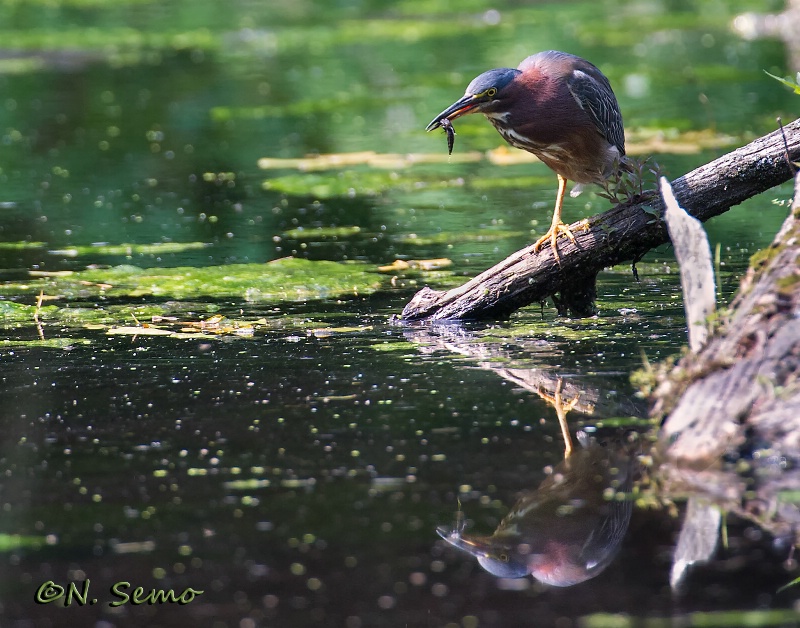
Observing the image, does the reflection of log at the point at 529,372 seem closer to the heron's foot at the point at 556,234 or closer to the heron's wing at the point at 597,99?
the heron's foot at the point at 556,234

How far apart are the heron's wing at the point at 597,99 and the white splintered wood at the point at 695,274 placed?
186cm

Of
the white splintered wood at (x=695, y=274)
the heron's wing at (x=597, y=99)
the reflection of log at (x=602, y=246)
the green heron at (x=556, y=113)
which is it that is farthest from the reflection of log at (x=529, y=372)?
the heron's wing at (x=597, y=99)

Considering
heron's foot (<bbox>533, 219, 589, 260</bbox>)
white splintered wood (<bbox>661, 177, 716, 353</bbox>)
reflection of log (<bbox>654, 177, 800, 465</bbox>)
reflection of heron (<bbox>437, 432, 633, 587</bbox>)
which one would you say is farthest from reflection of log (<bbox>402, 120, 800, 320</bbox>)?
reflection of heron (<bbox>437, 432, 633, 587</bbox>)

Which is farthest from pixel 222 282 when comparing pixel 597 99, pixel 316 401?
pixel 316 401

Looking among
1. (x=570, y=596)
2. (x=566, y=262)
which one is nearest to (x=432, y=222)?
(x=566, y=262)

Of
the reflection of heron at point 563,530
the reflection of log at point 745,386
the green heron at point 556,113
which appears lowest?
the reflection of heron at point 563,530

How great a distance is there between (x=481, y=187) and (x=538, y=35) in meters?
11.5

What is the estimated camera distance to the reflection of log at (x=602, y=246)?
19.2ft

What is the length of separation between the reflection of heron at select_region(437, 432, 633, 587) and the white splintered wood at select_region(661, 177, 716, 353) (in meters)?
0.59

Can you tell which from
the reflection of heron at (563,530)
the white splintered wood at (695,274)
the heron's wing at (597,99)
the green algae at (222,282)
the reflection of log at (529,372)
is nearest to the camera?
the reflection of heron at (563,530)

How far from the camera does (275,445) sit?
4.59 m

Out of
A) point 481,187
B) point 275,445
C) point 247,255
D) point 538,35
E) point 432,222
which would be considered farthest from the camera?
point 538,35

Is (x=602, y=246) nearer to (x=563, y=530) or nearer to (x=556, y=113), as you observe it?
(x=556, y=113)

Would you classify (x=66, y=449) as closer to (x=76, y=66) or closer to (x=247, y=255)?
(x=247, y=255)
